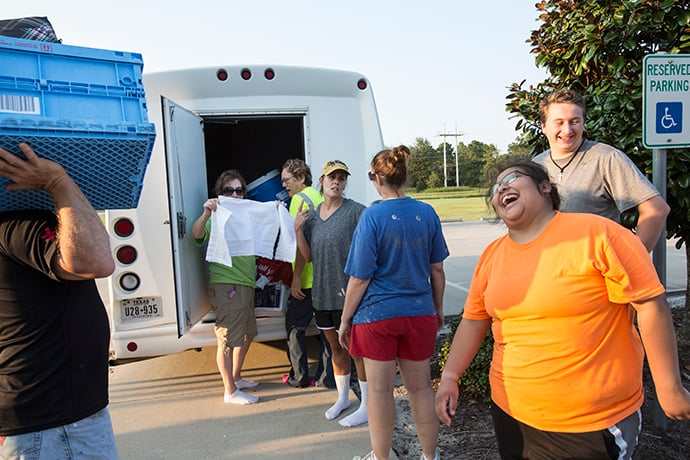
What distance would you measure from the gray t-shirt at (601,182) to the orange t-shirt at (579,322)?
896 mm

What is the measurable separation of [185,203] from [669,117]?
335cm

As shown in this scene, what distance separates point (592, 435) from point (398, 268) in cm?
140

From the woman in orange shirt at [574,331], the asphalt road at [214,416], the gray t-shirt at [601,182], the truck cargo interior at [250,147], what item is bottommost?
the asphalt road at [214,416]

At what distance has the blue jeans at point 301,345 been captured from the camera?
430 cm

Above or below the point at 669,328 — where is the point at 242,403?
below

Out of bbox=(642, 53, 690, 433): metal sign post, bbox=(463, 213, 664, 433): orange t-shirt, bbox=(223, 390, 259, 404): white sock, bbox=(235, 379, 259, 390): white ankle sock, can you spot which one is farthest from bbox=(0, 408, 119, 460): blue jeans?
bbox=(642, 53, 690, 433): metal sign post

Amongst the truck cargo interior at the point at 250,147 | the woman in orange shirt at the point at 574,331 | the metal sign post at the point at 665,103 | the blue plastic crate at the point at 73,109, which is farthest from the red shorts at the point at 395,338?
the truck cargo interior at the point at 250,147

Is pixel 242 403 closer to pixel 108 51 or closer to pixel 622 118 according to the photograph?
pixel 108 51

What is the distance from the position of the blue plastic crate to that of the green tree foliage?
3317 mm

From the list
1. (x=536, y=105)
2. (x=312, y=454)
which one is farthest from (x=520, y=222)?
(x=536, y=105)

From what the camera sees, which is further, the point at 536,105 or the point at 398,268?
the point at 536,105

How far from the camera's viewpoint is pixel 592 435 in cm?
169

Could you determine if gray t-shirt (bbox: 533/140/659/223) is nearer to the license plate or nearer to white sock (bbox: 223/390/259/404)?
white sock (bbox: 223/390/259/404)

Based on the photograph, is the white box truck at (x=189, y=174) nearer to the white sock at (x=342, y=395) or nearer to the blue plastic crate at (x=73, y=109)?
the white sock at (x=342, y=395)
